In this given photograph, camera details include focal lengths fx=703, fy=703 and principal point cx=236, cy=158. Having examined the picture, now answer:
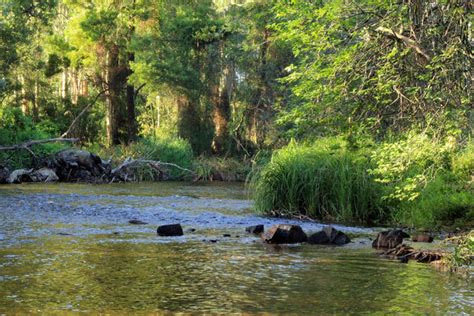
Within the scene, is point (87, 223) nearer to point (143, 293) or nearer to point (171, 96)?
point (143, 293)

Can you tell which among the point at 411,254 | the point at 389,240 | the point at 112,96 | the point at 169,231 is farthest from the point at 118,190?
the point at 112,96

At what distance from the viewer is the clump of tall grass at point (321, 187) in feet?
51.0

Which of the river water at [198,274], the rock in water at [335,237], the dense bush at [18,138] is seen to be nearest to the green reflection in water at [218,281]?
the river water at [198,274]

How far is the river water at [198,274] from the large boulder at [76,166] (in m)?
12.7

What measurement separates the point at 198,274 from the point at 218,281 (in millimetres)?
502

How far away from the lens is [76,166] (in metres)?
27.6

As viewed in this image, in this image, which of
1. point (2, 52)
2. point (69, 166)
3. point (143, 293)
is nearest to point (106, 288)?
point (143, 293)

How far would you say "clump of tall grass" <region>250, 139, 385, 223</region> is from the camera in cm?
1555

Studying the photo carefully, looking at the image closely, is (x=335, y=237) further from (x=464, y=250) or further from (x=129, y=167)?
(x=129, y=167)

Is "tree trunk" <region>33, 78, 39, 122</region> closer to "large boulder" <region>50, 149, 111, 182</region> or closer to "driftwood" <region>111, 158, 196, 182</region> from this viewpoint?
"driftwood" <region>111, 158, 196, 182</region>

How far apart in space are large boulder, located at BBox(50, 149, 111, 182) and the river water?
12661mm

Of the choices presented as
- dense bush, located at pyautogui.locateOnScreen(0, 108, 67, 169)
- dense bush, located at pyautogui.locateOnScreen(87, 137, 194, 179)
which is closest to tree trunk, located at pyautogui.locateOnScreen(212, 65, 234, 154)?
dense bush, located at pyautogui.locateOnScreen(87, 137, 194, 179)

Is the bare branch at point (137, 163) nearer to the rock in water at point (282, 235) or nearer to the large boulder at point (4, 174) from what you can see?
the large boulder at point (4, 174)

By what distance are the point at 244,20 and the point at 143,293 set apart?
35139 mm
